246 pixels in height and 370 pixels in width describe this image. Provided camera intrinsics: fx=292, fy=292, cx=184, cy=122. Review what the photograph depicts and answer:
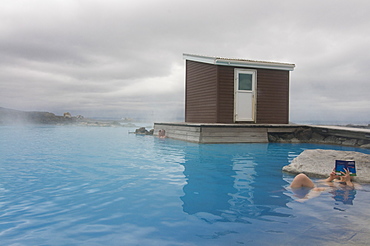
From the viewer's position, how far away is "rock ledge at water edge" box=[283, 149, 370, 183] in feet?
17.6

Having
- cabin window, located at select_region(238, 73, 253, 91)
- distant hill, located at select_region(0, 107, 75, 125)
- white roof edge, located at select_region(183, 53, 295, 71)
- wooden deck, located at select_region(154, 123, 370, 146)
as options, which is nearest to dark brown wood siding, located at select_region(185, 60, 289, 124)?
white roof edge, located at select_region(183, 53, 295, 71)

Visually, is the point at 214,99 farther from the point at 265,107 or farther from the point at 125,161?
the point at 125,161

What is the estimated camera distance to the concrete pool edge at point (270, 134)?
11.9 meters

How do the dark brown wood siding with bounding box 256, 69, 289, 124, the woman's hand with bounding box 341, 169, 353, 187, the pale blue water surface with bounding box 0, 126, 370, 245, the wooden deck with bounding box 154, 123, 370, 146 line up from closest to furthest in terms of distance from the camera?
the pale blue water surface with bounding box 0, 126, 370, 245, the woman's hand with bounding box 341, 169, 353, 187, the wooden deck with bounding box 154, 123, 370, 146, the dark brown wood siding with bounding box 256, 69, 289, 124

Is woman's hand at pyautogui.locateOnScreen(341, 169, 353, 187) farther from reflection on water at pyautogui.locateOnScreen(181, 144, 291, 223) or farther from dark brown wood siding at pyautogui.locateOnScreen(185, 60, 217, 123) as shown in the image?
dark brown wood siding at pyautogui.locateOnScreen(185, 60, 217, 123)

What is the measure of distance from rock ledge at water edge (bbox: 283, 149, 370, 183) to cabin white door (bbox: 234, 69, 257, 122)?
286 inches

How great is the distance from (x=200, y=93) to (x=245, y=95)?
2334mm

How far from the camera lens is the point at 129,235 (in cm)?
274

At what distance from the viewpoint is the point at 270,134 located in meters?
13.5

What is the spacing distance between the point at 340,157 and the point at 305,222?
3.52m

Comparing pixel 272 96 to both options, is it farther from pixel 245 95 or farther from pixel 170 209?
pixel 170 209

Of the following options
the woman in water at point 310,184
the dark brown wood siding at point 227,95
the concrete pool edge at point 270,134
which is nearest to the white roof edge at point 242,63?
the dark brown wood siding at point 227,95

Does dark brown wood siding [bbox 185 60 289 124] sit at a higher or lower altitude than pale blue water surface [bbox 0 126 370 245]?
higher

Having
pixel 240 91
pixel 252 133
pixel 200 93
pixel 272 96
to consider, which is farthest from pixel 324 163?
pixel 200 93
